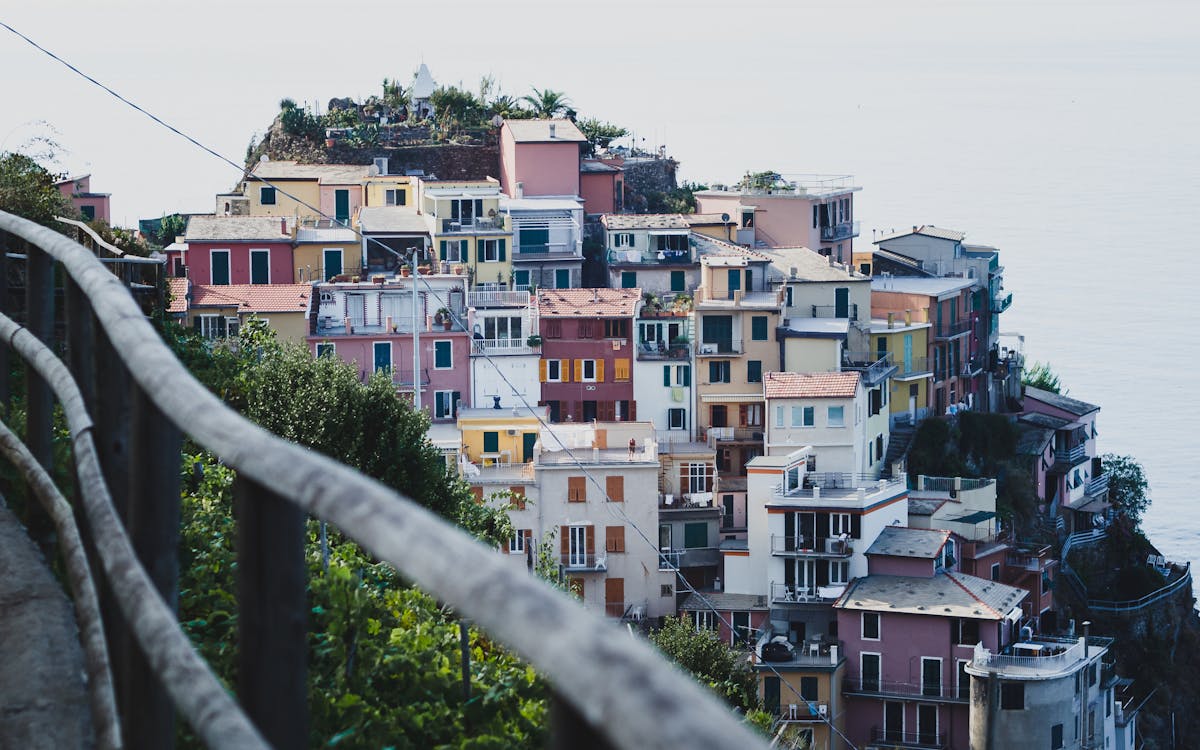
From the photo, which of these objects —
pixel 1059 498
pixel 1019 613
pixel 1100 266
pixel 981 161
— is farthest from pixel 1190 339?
pixel 981 161

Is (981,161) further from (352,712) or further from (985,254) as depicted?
(352,712)

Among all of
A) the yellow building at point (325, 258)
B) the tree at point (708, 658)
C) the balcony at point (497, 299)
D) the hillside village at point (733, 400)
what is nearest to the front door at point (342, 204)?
the hillside village at point (733, 400)

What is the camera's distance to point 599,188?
57219 mm

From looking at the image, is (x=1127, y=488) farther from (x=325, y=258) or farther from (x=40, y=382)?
(x=40, y=382)

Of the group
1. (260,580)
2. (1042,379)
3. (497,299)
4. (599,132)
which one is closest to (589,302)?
(497,299)

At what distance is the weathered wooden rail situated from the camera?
1281 millimetres

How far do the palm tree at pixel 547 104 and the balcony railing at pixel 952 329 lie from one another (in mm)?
17752

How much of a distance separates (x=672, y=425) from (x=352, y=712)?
41.8 metres

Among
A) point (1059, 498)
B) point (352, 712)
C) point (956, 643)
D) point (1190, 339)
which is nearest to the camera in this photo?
point (352, 712)

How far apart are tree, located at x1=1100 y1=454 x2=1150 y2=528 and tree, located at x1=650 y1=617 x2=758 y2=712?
90.3 feet

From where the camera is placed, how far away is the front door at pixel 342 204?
177 feet

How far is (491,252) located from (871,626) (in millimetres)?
18455

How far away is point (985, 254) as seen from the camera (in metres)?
60.7

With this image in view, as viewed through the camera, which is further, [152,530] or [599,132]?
[599,132]
